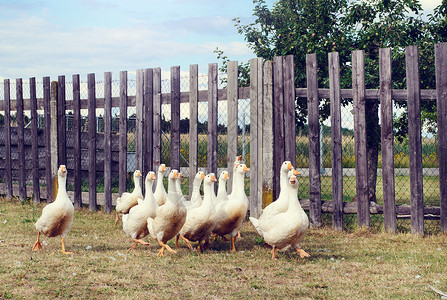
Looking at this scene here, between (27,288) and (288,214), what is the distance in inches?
130

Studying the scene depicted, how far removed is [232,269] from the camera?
5.90 metres

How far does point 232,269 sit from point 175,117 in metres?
4.54

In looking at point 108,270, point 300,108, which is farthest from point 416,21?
point 108,270

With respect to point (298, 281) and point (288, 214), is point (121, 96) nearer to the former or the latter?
point (288, 214)

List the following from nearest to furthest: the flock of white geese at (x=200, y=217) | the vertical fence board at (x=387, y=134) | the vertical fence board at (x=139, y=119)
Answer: the flock of white geese at (x=200, y=217)
the vertical fence board at (x=387, y=134)
the vertical fence board at (x=139, y=119)

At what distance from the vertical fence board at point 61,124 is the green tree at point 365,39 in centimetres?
Answer: 522

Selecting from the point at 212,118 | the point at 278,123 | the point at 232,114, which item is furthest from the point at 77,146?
the point at 278,123

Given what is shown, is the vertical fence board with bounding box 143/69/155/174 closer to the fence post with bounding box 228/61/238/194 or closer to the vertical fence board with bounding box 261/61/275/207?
the fence post with bounding box 228/61/238/194

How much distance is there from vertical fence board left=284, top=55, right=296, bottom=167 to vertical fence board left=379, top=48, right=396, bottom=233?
1551 mm

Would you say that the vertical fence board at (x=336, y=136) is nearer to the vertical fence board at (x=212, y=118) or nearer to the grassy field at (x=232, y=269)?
the grassy field at (x=232, y=269)

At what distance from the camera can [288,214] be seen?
6312 mm

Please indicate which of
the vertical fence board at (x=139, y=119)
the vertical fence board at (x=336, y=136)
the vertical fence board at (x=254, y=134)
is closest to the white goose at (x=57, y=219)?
the vertical fence board at (x=139, y=119)

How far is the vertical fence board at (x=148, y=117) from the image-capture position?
1012cm

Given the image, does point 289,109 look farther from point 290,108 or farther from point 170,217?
point 170,217
